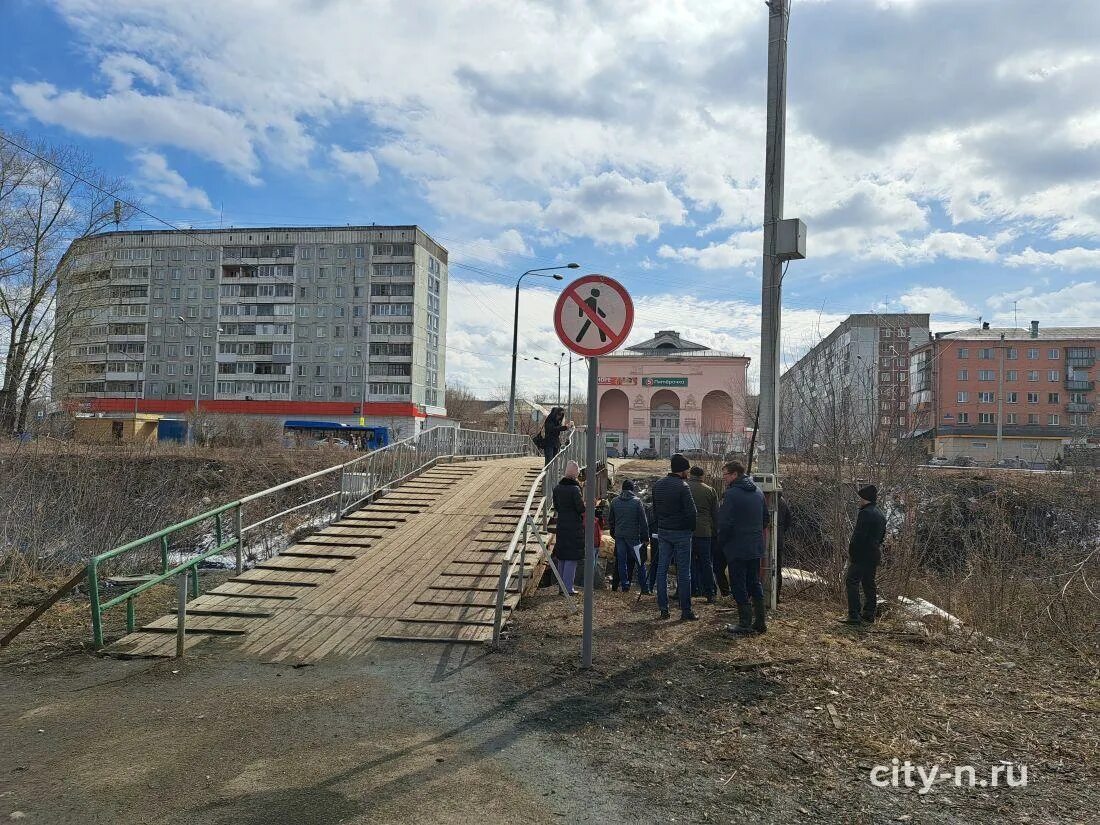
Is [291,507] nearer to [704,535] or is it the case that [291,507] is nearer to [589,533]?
[704,535]

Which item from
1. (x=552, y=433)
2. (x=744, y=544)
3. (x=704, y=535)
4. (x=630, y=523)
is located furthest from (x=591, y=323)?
(x=552, y=433)

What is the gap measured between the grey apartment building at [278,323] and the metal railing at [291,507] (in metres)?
56.1

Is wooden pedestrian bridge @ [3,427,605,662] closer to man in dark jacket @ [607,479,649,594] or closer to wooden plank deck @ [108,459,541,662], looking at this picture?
wooden plank deck @ [108,459,541,662]

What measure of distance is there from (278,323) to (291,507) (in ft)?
233

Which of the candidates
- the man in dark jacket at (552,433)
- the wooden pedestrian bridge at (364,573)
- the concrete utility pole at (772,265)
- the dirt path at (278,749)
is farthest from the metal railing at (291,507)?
the concrete utility pole at (772,265)

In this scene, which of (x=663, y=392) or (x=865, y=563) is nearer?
(x=865, y=563)

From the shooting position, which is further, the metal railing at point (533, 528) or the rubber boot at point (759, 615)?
the rubber boot at point (759, 615)

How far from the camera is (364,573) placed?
9.16 meters

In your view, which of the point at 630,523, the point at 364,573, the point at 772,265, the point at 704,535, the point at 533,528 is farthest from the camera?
the point at 630,523

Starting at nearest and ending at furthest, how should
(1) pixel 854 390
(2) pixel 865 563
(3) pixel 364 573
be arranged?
(2) pixel 865 563
(3) pixel 364 573
(1) pixel 854 390

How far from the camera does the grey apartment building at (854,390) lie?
558 inches

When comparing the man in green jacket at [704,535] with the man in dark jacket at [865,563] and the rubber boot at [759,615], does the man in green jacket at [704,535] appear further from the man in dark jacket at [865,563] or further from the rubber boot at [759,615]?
the rubber boot at [759,615]

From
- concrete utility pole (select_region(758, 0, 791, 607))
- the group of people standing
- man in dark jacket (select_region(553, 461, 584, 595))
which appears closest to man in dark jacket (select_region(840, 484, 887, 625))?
the group of people standing

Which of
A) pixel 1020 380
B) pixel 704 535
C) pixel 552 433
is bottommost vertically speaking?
pixel 704 535
